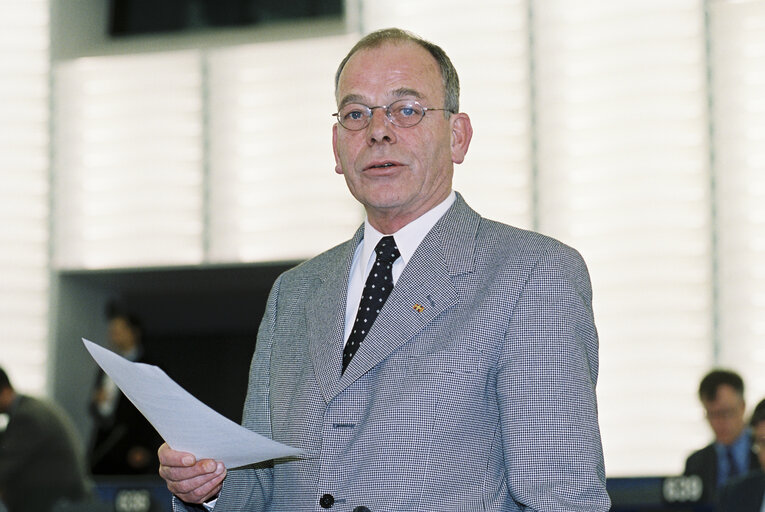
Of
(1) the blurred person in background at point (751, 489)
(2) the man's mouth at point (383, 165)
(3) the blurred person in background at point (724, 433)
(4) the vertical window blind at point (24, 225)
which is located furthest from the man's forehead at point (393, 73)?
(4) the vertical window blind at point (24, 225)

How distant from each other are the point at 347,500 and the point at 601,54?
4.44 metres

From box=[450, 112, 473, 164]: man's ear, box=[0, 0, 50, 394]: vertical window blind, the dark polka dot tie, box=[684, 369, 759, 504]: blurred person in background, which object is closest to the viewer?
the dark polka dot tie

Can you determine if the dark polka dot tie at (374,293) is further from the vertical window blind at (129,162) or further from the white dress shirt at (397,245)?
the vertical window blind at (129,162)

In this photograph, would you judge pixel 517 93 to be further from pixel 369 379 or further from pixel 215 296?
pixel 369 379

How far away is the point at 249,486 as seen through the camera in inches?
70.2

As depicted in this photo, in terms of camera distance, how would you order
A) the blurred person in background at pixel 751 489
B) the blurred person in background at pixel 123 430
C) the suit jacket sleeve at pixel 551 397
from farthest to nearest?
the blurred person in background at pixel 123 430
the blurred person in background at pixel 751 489
the suit jacket sleeve at pixel 551 397

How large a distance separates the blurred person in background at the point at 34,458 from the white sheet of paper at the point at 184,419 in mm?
3864

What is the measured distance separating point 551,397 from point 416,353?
0.21m

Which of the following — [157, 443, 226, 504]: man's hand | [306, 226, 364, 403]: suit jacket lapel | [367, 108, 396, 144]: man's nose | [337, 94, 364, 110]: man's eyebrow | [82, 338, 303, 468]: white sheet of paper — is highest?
[337, 94, 364, 110]: man's eyebrow

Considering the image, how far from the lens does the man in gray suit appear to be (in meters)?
1.55

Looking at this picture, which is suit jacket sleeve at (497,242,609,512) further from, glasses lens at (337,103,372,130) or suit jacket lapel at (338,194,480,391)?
glasses lens at (337,103,372,130)

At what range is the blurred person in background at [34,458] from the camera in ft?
17.3

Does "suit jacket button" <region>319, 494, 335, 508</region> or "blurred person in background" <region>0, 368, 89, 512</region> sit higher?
"suit jacket button" <region>319, 494, 335, 508</region>

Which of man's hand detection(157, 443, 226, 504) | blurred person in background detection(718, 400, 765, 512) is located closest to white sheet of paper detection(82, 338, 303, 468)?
man's hand detection(157, 443, 226, 504)
